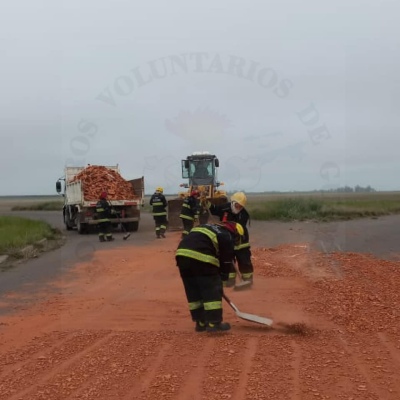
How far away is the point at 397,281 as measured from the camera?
8.68m

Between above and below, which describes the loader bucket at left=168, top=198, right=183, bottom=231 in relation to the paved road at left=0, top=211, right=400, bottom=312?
above

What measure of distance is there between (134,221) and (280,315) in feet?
45.2

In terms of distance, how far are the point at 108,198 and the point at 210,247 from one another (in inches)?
541

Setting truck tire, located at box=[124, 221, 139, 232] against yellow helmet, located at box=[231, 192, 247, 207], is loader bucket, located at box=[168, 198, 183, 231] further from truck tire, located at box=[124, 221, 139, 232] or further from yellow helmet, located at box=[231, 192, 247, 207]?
yellow helmet, located at box=[231, 192, 247, 207]

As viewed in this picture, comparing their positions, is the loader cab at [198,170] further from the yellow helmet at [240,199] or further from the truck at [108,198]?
the yellow helmet at [240,199]

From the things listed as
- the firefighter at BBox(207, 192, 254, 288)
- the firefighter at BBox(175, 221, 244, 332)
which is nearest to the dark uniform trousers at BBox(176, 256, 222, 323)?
the firefighter at BBox(175, 221, 244, 332)

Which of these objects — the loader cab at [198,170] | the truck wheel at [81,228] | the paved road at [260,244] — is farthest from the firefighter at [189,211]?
the loader cab at [198,170]

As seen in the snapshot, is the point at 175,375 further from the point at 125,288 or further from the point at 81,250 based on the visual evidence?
the point at 81,250

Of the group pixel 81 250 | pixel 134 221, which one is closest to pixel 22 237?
pixel 81 250

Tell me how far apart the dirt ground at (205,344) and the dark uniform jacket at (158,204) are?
794cm

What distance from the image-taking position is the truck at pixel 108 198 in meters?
19.0

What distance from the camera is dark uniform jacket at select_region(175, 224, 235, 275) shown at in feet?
19.4

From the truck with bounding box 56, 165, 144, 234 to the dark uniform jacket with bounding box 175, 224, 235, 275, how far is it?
1339 centimetres

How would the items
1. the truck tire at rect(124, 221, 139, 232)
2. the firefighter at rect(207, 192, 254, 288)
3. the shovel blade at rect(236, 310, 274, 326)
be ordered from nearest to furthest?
the shovel blade at rect(236, 310, 274, 326) < the firefighter at rect(207, 192, 254, 288) < the truck tire at rect(124, 221, 139, 232)
